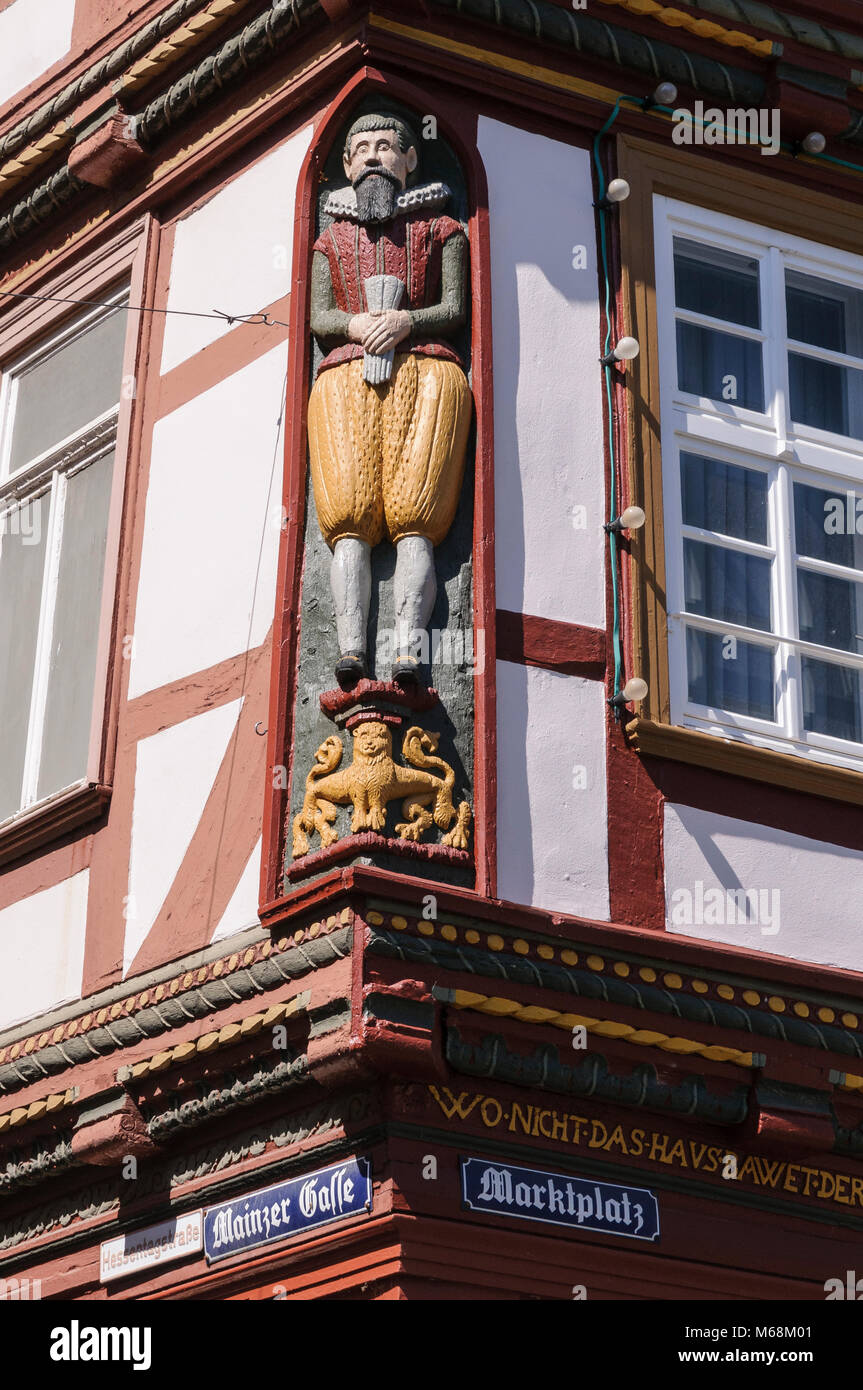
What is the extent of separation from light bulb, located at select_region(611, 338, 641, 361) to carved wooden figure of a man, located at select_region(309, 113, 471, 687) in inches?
23.6

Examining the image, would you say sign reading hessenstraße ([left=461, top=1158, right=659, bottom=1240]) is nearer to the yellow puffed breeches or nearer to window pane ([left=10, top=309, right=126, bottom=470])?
the yellow puffed breeches

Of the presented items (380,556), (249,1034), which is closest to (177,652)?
(380,556)

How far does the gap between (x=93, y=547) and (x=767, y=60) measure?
3296 millimetres

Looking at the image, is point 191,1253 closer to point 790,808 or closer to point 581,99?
point 790,808

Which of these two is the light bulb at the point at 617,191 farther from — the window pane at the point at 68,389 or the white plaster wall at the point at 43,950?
the white plaster wall at the point at 43,950

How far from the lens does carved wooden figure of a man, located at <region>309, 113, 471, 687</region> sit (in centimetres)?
831

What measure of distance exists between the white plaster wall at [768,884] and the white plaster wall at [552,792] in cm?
30

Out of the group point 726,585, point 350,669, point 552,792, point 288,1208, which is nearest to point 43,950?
point 288,1208

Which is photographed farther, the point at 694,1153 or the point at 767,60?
the point at 767,60

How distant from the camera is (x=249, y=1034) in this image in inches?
316

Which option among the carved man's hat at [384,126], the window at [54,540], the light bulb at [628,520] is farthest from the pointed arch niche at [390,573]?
the window at [54,540]

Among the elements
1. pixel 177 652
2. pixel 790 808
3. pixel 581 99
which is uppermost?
pixel 581 99

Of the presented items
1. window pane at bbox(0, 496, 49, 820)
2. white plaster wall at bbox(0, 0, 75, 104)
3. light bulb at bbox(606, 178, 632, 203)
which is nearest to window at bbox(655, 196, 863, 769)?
light bulb at bbox(606, 178, 632, 203)
